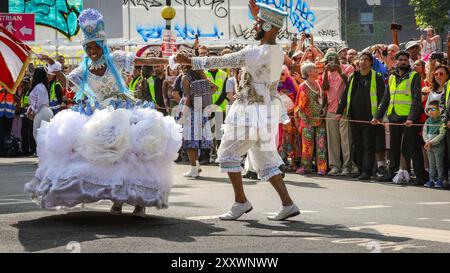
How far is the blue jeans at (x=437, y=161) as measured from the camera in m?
14.7

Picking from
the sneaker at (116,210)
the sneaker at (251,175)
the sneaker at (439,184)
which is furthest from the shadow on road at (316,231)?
the sneaker at (251,175)

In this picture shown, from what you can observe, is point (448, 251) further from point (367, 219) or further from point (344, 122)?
point (344, 122)

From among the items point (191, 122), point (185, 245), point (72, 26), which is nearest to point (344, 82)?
point (191, 122)

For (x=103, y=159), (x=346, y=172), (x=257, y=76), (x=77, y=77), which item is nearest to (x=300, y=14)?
(x=346, y=172)

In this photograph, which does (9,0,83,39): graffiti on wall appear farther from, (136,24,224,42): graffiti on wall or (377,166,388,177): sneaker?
(377,166,388,177): sneaker

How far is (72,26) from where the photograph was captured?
37.2m

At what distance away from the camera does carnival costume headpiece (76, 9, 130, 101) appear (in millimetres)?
10336

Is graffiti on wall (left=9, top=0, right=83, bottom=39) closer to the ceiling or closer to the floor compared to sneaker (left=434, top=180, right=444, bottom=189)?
closer to the ceiling

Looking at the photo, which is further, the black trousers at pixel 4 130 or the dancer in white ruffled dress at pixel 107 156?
the black trousers at pixel 4 130

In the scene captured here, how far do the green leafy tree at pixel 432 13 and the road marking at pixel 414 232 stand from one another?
150 ft

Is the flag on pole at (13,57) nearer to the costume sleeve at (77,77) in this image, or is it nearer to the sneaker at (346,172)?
the costume sleeve at (77,77)

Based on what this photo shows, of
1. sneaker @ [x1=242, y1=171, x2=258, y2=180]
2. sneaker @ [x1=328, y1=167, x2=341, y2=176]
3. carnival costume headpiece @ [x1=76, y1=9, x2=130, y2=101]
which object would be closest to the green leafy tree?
sneaker @ [x1=328, y1=167, x2=341, y2=176]

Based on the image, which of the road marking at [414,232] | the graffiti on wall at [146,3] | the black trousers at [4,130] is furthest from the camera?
the graffiti on wall at [146,3]

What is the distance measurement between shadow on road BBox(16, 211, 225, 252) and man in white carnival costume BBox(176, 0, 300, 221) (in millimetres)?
808
